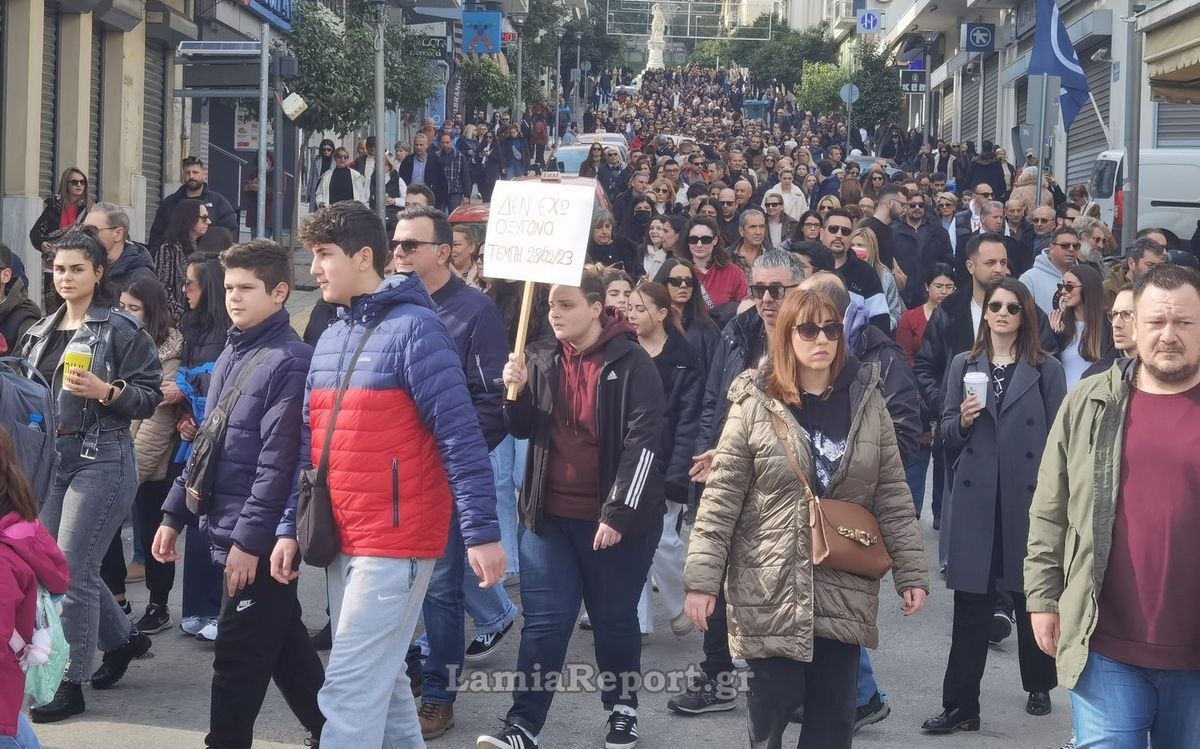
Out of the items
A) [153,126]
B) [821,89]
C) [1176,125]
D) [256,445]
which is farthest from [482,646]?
[821,89]

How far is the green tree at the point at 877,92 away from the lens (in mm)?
50500

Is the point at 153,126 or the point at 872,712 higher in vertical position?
the point at 153,126

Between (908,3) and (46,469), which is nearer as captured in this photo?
(46,469)

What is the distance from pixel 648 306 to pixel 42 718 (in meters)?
3.10

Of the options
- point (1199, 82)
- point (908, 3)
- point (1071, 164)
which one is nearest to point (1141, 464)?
point (1199, 82)

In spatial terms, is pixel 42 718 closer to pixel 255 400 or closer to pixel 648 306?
pixel 255 400

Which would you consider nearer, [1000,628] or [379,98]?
[1000,628]

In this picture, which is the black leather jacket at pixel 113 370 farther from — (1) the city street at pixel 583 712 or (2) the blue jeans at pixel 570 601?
(2) the blue jeans at pixel 570 601

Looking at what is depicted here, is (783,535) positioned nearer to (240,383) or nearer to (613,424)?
(613,424)

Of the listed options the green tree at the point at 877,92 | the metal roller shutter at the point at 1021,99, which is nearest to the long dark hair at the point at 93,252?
the metal roller shutter at the point at 1021,99

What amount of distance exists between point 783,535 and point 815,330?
2.10ft

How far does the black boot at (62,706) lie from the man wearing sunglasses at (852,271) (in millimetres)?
4652

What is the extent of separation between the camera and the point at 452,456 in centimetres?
466

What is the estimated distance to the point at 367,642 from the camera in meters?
4.60
